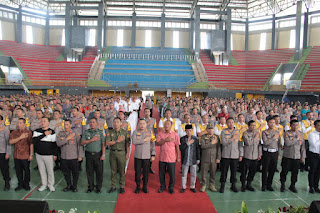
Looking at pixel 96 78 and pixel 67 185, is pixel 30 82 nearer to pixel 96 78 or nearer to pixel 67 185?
pixel 96 78

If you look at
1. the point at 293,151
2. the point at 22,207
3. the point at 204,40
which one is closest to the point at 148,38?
the point at 204,40

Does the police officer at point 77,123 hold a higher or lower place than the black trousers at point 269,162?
higher

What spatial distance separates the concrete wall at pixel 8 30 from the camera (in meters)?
36.6

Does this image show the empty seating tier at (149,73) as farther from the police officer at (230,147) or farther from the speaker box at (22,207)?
the speaker box at (22,207)

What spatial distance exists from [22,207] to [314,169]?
20.9ft

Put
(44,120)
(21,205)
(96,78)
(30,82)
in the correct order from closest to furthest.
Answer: (21,205) < (44,120) < (30,82) < (96,78)

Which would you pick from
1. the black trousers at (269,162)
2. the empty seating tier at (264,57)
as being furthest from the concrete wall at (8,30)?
the black trousers at (269,162)

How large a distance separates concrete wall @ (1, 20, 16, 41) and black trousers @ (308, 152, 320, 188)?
43655 mm

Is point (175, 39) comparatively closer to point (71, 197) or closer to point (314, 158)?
A: point (314, 158)

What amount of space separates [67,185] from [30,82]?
78.6ft

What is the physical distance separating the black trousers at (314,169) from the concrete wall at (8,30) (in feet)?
143

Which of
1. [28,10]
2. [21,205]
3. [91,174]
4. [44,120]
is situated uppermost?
[28,10]

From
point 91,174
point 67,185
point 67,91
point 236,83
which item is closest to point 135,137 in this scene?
point 91,174

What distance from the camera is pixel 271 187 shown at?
6.10 m
